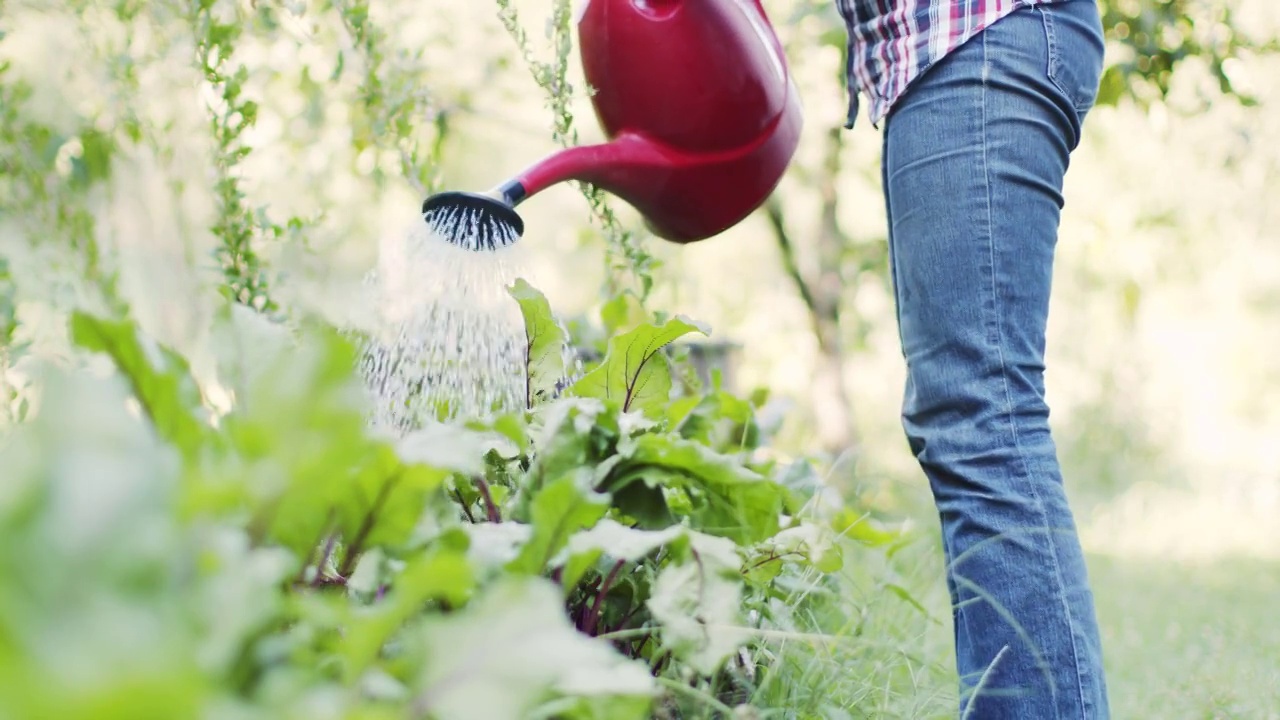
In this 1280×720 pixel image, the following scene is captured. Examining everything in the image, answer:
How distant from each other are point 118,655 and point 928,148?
0.86 m

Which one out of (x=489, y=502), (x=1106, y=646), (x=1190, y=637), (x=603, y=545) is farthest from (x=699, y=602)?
(x=1190, y=637)

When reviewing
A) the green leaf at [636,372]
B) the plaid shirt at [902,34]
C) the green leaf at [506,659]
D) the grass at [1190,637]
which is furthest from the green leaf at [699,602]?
the grass at [1190,637]

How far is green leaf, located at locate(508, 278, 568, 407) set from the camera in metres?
1.09

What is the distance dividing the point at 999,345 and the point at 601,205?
0.64 meters

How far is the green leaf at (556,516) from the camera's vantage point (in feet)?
2.23

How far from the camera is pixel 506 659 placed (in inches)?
19.8

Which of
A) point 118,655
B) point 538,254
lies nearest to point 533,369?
point 118,655

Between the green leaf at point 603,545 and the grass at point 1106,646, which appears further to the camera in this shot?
the grass at point 1106,646

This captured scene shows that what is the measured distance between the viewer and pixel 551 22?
1.32m

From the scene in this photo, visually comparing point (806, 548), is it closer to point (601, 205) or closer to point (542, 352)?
point (542, 352)

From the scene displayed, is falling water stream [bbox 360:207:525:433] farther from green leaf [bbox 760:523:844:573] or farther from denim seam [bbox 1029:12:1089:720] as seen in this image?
denim seam [bbox 1029:12:1089:720]

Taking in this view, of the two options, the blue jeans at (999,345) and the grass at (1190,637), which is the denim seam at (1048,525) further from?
the grass at (1190,637)

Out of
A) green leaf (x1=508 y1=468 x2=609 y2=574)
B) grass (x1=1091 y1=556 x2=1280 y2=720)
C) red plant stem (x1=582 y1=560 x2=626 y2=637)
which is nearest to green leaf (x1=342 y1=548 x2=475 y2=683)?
green leaf (x1=508 y1=468 x2=609 y2=574)

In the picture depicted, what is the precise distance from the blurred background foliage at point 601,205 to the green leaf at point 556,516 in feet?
1.10
